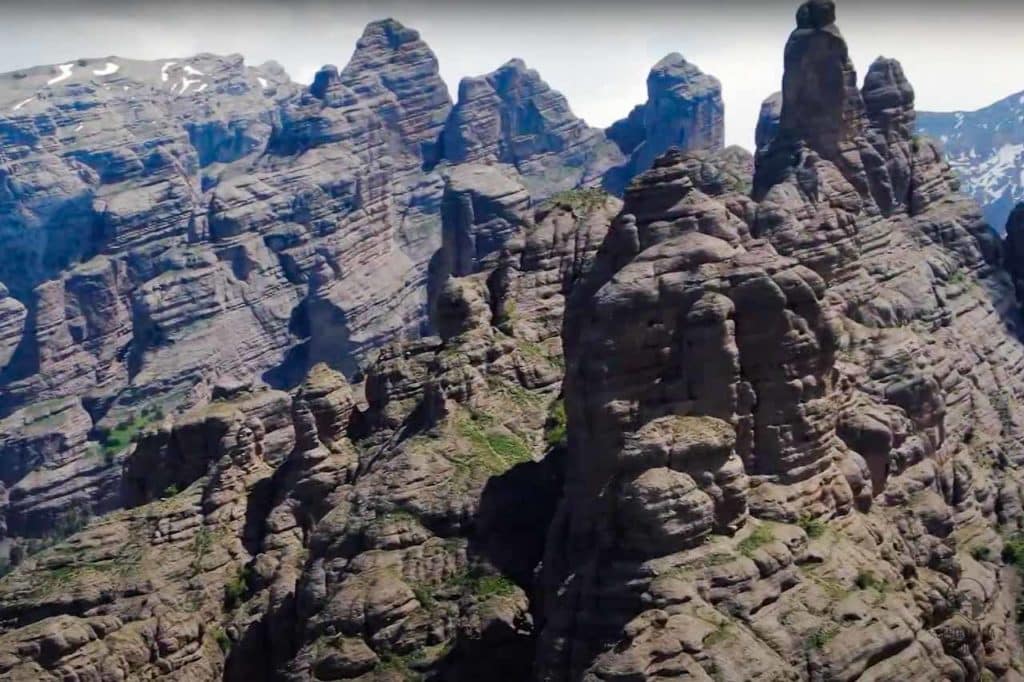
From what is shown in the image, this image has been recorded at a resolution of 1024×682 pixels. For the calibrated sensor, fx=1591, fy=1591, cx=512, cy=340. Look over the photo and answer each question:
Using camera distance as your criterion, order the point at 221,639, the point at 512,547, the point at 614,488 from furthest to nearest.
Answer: the point at 221,639, the point at 512,547, the point at 614,488

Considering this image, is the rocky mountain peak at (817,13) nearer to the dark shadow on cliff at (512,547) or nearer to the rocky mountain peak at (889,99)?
the rocky mountain peak at (889,99)

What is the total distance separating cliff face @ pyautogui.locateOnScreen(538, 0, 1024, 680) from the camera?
68.0 meters

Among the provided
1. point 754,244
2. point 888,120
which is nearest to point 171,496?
point 754,244

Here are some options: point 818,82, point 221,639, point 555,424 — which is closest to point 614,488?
point 555,424

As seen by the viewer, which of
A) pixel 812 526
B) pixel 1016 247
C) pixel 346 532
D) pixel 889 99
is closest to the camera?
pixel 812 526

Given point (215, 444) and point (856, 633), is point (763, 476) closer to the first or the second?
point (856, 633)

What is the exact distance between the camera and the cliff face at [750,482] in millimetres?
68000

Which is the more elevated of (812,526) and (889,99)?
(889,99)

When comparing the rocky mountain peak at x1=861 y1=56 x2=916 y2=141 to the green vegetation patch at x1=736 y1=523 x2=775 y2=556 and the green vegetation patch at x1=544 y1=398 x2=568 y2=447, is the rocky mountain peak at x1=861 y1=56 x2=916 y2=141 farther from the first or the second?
the green vegetation patch at x1=736 y1=523 x2=775 y2=556

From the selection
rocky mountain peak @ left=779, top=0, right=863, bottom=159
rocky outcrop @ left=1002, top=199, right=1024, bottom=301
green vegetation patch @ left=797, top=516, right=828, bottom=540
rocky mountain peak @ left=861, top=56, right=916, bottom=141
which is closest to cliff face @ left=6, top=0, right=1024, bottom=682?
green vegetation patch @ left=797, top=516, right=828, bottom=540

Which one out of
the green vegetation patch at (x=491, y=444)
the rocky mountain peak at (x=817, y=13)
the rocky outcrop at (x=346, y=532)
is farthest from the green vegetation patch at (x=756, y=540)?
the rocky mountain peak at (x=817, y=13)

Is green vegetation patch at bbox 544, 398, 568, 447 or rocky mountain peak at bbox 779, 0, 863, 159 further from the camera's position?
rocky mountain peak at bbox 779, 0, 863, 159

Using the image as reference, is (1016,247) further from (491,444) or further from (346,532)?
(346,532)

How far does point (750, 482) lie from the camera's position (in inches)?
3019
